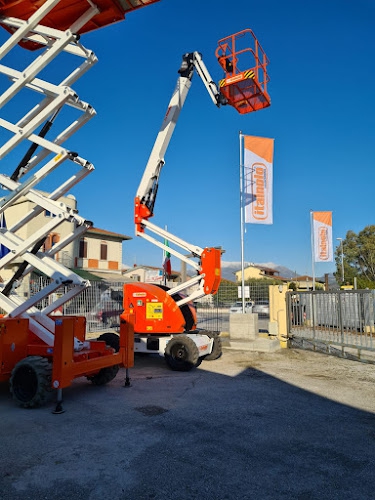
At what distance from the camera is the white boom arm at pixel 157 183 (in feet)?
31.9

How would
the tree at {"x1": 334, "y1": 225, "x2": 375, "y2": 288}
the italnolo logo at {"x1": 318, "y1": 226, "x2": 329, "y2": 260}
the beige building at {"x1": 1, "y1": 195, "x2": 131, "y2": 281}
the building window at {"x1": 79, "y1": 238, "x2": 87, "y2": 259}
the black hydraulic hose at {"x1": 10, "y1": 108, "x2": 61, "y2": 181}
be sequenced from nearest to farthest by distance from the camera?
the black hydraulic hose at {"x1": 10, "y1": 108, "x2": 61, "y2": 181} < the italnolo logo at {"x1": 318, "y1": 226, "x2": 329, "y2": 260} < the beige building at {"x1": 1, "y1": 195, "x2": 131, "y2": 281} < the building window at {"x1": 79, "y1": 238, "x2": 87, "y2": 259} < the tree at {"x1": 334, "y1": 225, "x2": 375, "y2": 288}

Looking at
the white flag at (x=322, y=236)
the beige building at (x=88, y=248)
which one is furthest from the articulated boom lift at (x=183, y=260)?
the beige building at (x=88, y=248)

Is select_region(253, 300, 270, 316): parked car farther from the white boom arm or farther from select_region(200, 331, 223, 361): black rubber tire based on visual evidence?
the white boom arm

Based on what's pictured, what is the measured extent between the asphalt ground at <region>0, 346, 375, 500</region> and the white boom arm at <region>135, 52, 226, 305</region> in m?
2.74

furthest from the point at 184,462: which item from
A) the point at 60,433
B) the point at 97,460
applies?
the point at 60,433

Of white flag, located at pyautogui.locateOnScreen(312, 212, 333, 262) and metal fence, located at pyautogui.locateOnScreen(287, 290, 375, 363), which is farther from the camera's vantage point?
white flag, located at pyautogui.locateOnScreen(312, 212, 333, 262)

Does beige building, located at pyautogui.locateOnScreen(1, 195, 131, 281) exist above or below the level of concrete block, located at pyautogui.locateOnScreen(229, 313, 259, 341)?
above

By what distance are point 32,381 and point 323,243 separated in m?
21.5

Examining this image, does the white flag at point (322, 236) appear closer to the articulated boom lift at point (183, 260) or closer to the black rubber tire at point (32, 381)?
the articulated boom lift at point (183, 260)

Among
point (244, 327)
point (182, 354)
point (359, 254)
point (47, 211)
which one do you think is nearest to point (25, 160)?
point (47, 211)

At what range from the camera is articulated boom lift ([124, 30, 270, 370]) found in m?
9.56

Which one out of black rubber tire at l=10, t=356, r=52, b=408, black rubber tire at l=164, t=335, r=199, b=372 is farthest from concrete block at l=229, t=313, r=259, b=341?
black rubber tire at l=10, t=356, r=52, b=408

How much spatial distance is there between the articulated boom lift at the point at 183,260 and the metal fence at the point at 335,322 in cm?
333

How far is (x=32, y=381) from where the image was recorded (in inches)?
234
